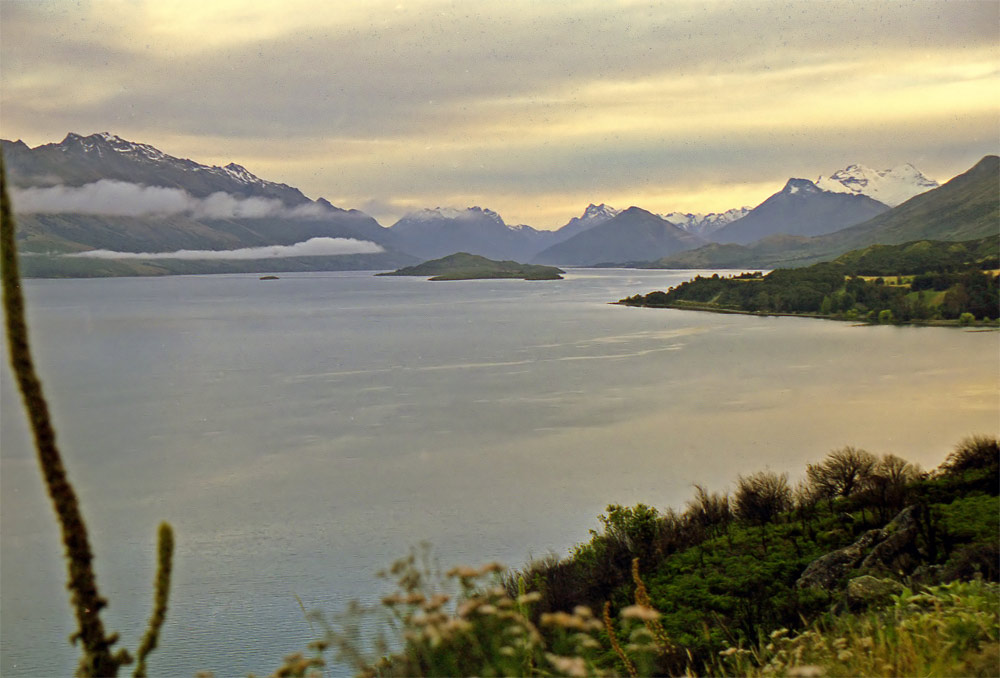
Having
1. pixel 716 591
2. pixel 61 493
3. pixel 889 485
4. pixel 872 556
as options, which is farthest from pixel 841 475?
pixel 61 493

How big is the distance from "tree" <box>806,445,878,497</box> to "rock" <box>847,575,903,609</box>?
836 centimetres

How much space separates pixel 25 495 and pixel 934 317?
73361 millimetres

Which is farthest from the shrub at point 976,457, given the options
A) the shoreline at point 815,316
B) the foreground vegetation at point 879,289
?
the foreground vegetation at point 879,289

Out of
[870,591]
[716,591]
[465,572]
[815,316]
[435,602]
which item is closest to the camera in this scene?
[435,602]

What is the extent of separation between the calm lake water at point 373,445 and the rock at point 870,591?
25.2 feet

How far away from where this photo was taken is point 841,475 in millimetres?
17406

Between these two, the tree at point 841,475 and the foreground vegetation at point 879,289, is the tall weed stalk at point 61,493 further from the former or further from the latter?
the foreground vegetation at point 879,289

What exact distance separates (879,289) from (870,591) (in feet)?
271

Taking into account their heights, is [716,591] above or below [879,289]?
below

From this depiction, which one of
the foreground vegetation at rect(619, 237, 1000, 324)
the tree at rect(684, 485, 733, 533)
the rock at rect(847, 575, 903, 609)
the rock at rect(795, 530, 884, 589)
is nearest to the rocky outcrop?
the rock at rect(795, 530, 884, 589)

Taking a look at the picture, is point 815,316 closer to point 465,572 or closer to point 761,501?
point 761,501

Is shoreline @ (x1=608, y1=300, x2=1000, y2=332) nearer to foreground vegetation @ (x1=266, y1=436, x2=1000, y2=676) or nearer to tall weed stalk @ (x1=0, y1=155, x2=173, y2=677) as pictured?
foreground vegetation @ (x1=266, y1=436, x2=1000, y2=676)

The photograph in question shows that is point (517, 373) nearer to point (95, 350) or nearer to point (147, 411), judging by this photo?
point (147, 411)

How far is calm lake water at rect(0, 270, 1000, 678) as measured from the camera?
15.2 meters
